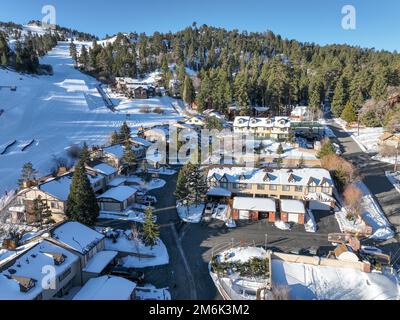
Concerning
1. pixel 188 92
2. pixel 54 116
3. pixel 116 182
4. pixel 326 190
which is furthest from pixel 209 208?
pixel 188 92

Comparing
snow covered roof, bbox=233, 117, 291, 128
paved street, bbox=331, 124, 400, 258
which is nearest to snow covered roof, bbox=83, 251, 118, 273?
paved street, bbox=331, 124, 400, 258


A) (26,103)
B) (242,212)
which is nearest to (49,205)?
(242,212)

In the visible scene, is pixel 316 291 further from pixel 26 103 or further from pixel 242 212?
pixel 26 103

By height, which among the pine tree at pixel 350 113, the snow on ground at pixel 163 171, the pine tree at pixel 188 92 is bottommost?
the snow on ground at pixel 163 171

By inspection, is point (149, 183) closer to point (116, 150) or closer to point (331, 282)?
point (116, 150)

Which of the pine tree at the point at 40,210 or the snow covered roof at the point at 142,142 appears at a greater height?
the snow covered roof at the point at 142,142

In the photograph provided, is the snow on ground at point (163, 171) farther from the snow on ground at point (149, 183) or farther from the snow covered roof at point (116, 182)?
the snow covered roof at point (116, 182)

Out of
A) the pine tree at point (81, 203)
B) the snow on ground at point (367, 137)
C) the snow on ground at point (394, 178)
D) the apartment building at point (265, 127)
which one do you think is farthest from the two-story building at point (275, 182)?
the snow on ground at point (367, 137)

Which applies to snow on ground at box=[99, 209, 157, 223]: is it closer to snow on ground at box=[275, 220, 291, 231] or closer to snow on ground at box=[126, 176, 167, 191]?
snow on ground at box=[126, 176, 167, 191]
